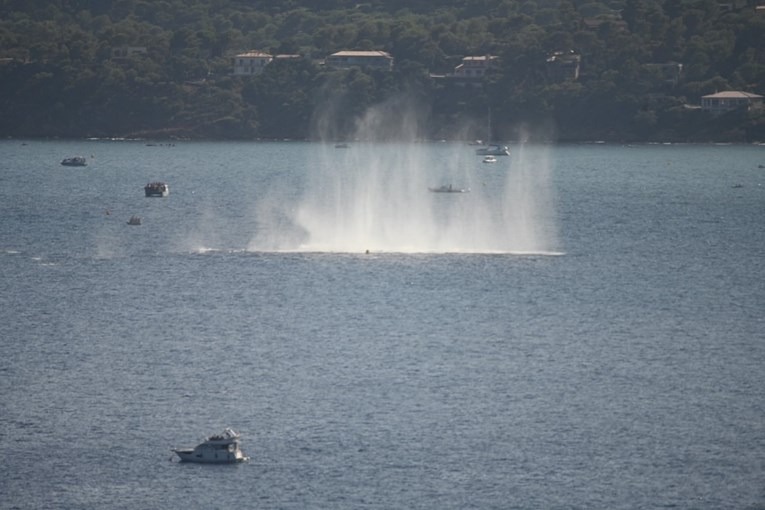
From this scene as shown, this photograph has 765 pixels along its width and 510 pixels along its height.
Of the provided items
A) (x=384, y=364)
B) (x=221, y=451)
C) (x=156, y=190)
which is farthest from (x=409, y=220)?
(x=221, y=451)

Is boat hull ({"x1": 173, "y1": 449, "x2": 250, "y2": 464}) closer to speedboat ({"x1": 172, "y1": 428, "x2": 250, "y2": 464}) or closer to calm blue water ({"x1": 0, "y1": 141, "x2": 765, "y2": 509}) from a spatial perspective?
speedboat ({"x1": 172, "y1": 428, "x2": 250, "y2": 464})

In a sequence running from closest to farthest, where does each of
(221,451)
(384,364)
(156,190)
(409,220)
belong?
(221,451) < (384,364) < (409,220) < (156,190)

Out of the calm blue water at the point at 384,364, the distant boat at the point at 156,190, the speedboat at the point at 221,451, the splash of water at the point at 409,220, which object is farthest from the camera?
the distant boat at the point at 156,190

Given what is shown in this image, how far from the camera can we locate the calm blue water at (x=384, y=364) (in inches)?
2635

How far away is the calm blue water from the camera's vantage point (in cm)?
6694

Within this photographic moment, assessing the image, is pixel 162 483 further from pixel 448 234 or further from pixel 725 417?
pixel 448 234

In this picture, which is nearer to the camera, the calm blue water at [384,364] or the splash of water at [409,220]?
the calm blue water at [384,364]

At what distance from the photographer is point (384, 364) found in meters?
87.0

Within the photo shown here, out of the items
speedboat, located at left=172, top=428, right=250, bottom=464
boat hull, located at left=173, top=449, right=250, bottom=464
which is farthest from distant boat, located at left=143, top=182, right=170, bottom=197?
speedboat, located at left=172, top=428, right=250, bottom=464

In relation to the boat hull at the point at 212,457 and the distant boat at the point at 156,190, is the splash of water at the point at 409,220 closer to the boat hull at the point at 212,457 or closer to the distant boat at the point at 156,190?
the distant boat at the point at 156,190

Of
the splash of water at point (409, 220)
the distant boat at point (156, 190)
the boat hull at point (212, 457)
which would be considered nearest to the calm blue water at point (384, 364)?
the boat hull at point (212, 457)

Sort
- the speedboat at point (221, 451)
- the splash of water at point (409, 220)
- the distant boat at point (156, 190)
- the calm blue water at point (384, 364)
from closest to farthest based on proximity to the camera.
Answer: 1. the calm blue water at point (384, 364)
2. the speedboat at point (221, 451)
3. the splash of water at point (409, 220)
4. the distant boat at point (156, 190)

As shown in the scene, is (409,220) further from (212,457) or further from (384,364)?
(212,457)

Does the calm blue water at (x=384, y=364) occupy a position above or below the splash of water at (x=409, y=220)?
above
